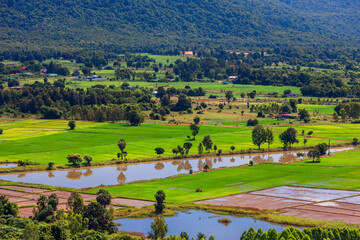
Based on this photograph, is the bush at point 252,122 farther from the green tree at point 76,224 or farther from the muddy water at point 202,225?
the green tree at point 76,224

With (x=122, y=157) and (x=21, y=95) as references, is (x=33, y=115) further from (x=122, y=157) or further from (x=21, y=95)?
(x=122, y=157)

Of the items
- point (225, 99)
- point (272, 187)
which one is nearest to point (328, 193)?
point (272, 187)

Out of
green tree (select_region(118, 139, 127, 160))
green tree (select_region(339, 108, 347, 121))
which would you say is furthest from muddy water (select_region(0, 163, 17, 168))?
green tree (select_region(339, 108, 347, 121))

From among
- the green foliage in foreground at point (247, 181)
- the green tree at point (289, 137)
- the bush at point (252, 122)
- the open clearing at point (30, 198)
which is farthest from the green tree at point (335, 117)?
the open clearing at point (30, 198)

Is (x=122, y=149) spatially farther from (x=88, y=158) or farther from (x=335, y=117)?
(x=335, y=117)

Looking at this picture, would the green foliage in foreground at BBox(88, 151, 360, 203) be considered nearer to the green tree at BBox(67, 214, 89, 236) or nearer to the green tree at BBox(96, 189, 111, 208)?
the green tree at BBox(96, 189, 111, 208)

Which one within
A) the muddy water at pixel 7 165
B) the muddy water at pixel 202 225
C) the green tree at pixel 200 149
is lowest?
the muddy water at pixel 202 225
